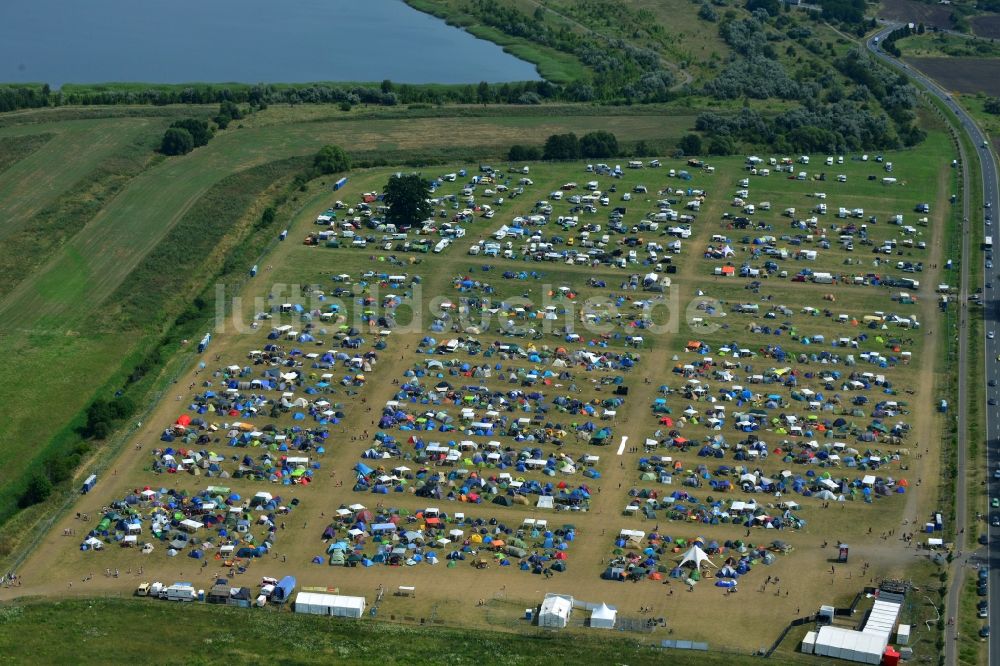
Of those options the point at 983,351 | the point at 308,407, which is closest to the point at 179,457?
the point at 308,407

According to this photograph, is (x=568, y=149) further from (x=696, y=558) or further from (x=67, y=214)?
(x=696, y=558)

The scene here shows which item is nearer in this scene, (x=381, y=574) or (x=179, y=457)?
(x=381, y=574)

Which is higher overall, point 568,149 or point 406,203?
point 568,149

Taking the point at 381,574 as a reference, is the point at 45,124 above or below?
above

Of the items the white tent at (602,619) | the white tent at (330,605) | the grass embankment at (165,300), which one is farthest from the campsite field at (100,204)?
the white tent at (602,619)

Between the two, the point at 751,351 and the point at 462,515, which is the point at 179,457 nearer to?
the point at 462,515

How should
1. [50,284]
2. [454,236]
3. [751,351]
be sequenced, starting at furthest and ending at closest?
[454,236]
[50,284]
[751,351]

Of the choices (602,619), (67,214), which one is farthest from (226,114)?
(602,619)
